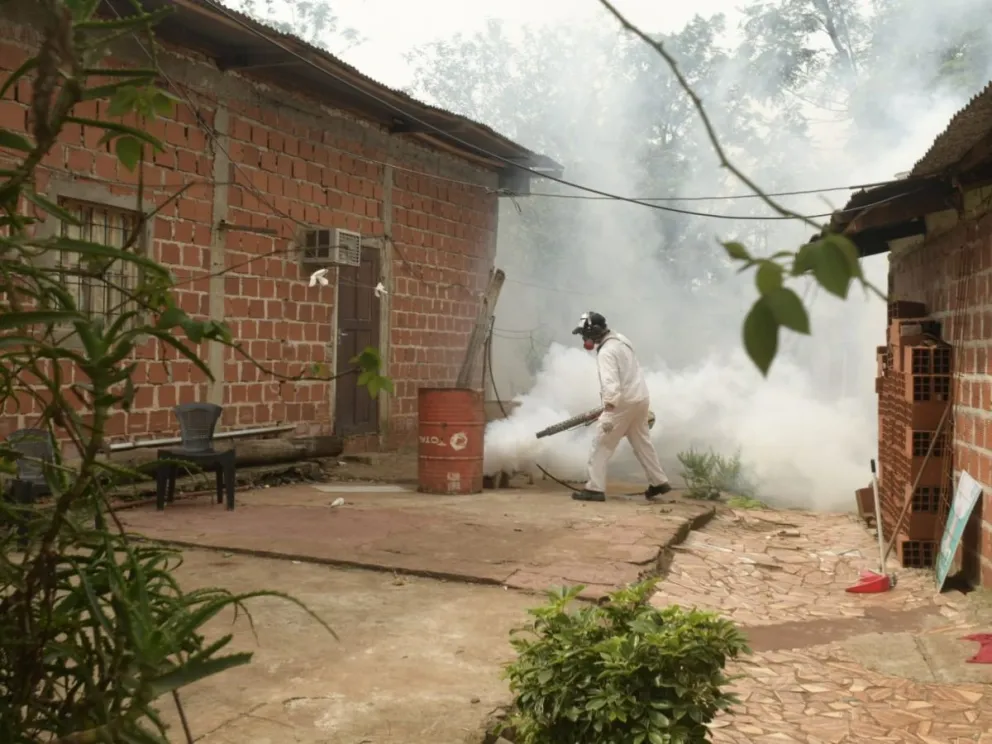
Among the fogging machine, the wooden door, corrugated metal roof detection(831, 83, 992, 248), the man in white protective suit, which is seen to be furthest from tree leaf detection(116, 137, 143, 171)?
the wooden door

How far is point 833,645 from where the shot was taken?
5559mm

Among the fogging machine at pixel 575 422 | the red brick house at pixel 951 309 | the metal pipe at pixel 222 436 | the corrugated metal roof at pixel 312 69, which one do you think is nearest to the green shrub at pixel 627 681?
the red brick house at pixel 951 309

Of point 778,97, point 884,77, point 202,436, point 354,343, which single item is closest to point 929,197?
point 202,436

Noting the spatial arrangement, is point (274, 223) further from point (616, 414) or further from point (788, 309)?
point (788, 309)

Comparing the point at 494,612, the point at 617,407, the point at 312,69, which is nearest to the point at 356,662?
the point at 494,612

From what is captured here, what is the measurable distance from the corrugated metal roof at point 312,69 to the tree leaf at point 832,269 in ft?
24.8

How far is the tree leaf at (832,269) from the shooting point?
844 mm

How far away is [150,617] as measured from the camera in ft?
4.82

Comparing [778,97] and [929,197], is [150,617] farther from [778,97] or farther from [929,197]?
[778,97]

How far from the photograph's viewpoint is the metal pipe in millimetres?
8502

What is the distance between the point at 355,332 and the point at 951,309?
704 cm

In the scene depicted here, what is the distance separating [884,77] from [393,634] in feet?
80.7

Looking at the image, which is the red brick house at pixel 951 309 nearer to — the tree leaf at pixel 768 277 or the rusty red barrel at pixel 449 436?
the rusty red barrel at pixel 449 436

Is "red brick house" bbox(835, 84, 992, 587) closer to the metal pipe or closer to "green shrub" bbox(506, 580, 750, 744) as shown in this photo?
"green shrub" bbox(506, 580, 750, 744)
